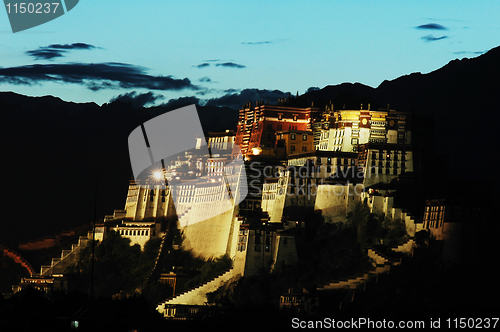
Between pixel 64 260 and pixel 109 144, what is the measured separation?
68702 mm

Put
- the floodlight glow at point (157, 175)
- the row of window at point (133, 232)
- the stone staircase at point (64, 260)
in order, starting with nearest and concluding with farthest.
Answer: the row of window at point (133, 232) → the stone staircase at point (64, 260) → the floodlight glow at point (157, 175)

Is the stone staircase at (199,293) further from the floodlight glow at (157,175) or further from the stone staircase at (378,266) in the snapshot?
the floodlight glow at (157,175)

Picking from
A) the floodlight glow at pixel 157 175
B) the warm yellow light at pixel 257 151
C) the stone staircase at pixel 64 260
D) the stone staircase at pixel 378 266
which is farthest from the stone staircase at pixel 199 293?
the floodlight glow at pixel 157 175

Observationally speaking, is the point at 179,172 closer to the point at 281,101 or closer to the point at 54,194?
the point at 281,101

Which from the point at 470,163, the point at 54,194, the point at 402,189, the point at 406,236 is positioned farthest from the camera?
the point at 54,194

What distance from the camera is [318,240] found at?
265ft

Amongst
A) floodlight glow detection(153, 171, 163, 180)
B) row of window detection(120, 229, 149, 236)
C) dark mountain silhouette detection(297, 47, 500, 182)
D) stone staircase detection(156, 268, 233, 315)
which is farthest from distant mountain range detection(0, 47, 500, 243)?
stone staircase detection(156, 268, 233, 315)

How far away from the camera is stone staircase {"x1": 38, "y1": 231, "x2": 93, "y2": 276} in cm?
9988

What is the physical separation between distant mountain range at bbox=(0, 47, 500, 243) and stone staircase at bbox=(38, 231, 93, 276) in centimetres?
2091

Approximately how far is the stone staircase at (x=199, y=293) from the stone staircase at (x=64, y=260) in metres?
22.3

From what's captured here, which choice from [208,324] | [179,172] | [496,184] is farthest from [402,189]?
[496,184]

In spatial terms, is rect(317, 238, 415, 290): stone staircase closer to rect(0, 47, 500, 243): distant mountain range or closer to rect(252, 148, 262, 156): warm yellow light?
rect(252, 148, 262, 156): warm yellow light

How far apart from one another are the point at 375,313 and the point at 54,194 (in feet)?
296

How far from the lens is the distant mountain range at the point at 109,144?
13700 cm
